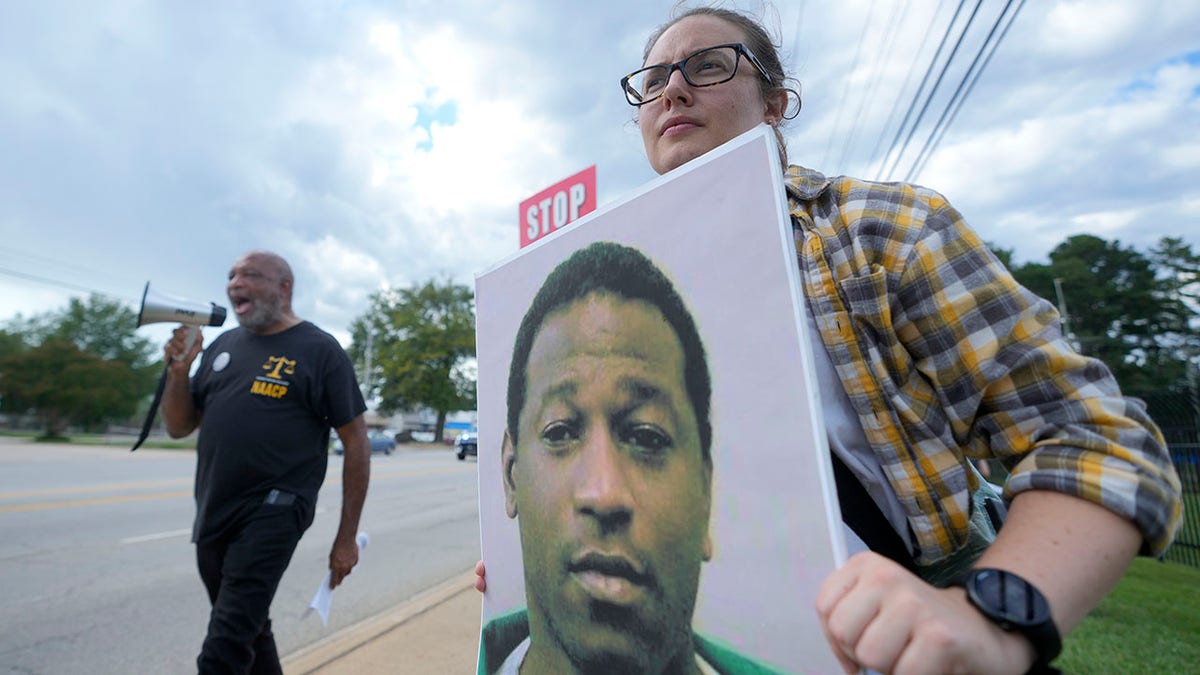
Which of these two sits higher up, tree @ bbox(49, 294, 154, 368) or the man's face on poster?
tree @ bbox(49, 294, 154, 368)

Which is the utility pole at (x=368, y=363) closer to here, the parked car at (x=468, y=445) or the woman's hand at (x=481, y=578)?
the parked car at (x=468, y=445)

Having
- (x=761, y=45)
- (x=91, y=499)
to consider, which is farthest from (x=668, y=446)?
(x=91, y=499)

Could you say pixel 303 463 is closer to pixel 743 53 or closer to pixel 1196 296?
pixel 743 53

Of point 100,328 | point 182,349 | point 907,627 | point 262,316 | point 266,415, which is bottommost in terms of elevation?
point 907,627

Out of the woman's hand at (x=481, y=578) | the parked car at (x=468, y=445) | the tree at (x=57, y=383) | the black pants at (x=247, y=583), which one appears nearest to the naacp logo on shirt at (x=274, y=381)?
the black pants at (x=247, y=583)

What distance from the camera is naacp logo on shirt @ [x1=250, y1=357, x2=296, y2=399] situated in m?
2.65

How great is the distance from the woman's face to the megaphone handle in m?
2.66

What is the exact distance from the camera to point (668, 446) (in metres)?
0.92

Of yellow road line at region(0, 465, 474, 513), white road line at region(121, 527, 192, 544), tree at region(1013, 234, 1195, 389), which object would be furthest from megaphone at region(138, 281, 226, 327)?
tree at region(1013, 234, 1195, 389)

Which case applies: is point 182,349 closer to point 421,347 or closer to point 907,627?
point 907,627

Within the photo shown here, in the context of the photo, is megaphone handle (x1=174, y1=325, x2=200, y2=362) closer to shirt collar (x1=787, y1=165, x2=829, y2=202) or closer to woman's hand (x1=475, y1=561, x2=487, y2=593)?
woman's hand (x1=475, y1=561, x2=487, y2=593)

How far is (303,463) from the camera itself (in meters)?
2.62

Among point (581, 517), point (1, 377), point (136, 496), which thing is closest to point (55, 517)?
point (136, 496)

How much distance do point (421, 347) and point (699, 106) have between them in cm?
4646
